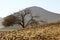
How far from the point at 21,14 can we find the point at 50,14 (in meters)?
43.8

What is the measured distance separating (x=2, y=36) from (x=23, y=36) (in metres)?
0.69

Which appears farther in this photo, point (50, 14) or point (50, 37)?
point (50, 14)

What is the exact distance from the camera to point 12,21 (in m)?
35.9

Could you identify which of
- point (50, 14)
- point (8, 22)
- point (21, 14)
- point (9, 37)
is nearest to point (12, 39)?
point (9, 37)

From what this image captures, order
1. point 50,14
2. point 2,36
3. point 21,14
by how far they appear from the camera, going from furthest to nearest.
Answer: point 50,14, point 21,14, point 2,36

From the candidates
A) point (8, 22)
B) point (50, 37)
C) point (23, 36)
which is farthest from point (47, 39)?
point (8, 22)

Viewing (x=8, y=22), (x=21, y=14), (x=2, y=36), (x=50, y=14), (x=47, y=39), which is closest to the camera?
(x=47, y=39)

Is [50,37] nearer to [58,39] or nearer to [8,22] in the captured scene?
[58,39]

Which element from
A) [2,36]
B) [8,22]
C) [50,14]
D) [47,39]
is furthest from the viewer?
[50,14]

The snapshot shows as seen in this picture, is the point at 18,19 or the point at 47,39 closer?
the point at 47,39

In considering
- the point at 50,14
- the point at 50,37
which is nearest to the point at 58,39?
the point at 50,37

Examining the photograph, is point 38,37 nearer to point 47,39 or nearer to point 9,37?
point 47,39

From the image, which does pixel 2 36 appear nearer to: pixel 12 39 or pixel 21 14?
pixel 12 39

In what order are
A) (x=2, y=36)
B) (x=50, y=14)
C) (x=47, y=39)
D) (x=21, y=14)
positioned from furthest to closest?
(x=50, y=14) < (x=21, y=14) < (x=2, y=36) < (x=47, y=39)
